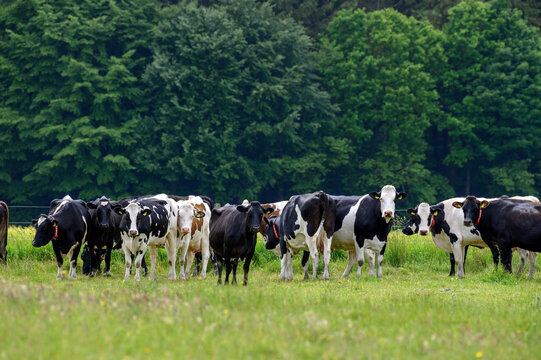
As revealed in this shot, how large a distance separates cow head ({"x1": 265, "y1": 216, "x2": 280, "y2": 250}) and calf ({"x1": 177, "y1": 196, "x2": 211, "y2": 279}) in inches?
62.3

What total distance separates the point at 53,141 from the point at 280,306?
1595 inches

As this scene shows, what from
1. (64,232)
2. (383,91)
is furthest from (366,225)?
(383,91)

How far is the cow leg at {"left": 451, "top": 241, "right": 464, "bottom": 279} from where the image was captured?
19891 millimetres

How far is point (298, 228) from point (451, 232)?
14.2ft

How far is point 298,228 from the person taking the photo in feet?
60.9

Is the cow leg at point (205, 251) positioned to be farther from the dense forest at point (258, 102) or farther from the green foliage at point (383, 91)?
the green foliage at point (383, 91)

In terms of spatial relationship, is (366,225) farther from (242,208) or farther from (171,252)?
(171,252)

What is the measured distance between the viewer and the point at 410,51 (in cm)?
5731

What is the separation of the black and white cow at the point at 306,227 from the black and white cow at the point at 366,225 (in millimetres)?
650

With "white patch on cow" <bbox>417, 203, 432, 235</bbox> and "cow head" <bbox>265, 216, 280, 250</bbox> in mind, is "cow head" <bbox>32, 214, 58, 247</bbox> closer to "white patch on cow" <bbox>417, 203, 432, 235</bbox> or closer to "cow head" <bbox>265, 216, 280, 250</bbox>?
"cow head" <bbox>265, 216, 280, 250</bbox>

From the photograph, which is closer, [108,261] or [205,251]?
[108,261]

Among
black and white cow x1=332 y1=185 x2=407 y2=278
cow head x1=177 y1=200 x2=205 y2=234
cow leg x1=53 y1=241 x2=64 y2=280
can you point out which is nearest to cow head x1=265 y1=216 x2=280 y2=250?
black and white cow x1=332 y1=185 x2=407 y2=278

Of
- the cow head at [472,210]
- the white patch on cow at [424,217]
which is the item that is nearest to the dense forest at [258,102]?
the white patch on cow at [424,217]

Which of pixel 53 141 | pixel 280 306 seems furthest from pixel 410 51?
pixel 280 306
